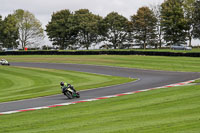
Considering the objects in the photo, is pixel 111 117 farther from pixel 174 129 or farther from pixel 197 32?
pixel 197 32

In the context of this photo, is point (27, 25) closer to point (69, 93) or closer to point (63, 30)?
point (63, 30)

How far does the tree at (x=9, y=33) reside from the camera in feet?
338

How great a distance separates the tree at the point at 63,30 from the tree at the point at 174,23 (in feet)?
88.1

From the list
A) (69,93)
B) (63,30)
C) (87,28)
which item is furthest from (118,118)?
(63,30)

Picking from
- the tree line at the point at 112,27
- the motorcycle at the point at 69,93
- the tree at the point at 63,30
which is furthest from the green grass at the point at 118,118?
the tree at the point at 63,30

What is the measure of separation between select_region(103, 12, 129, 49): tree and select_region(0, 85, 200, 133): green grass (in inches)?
2899

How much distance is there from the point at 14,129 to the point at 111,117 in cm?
314

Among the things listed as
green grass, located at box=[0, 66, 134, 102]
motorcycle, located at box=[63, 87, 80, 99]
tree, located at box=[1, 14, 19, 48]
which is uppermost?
tree, located at box=[1, 14, 19, 48]

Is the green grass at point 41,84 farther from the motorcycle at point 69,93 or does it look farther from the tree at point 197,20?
the tree at point 197,20

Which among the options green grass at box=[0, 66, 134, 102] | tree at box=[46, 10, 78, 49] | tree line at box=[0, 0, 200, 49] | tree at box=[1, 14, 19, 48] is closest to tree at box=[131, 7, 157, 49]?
tree line at box=[0, 0, 200, 49]

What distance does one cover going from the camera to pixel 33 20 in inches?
4163

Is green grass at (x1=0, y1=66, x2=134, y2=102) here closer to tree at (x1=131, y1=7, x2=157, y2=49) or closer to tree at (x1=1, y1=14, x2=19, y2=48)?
tree at (x1=131, y1=7, x2=157, y2=49)

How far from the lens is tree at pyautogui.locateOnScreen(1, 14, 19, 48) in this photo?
103162mm

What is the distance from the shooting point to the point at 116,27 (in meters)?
89.1
